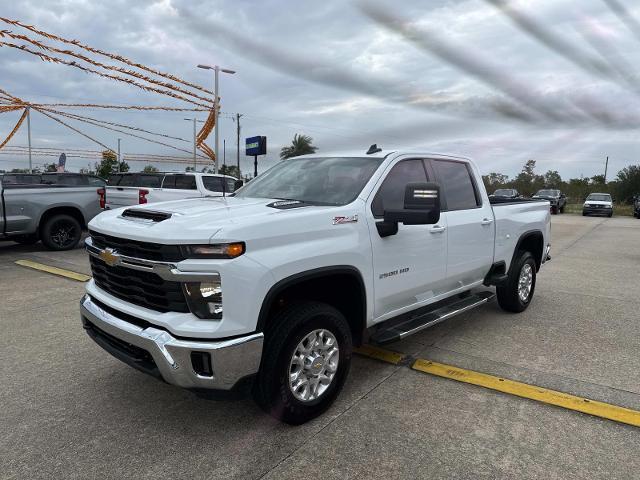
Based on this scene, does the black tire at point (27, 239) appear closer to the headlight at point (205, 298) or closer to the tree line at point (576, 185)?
the headlight at point (205, 298)

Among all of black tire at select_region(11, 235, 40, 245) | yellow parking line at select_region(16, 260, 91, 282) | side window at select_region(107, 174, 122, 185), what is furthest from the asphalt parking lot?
side window at select_region(107, 174, 122, 185)

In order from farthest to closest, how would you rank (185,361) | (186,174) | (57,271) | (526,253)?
(186,174) → (57,271) → (526,253) → (185,361)

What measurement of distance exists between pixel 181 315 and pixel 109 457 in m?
0.92

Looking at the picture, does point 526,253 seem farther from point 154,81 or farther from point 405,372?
point 154,81

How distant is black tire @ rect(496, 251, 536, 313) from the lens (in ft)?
18.1

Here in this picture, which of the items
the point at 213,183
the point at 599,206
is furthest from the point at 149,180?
the point at 599,206

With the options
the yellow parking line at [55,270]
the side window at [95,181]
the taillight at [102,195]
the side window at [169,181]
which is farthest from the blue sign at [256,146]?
the yellow parking line at [55,270]

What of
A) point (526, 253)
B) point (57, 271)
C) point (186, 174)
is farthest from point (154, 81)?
point (526, 253)

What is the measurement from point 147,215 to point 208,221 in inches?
21.2

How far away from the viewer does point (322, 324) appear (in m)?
3.08

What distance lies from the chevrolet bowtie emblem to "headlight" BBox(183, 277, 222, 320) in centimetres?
65

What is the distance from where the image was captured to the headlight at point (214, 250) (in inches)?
104

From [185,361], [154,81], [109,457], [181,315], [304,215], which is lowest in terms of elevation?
[109,457]

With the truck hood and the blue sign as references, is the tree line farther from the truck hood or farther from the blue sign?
the truck hood
